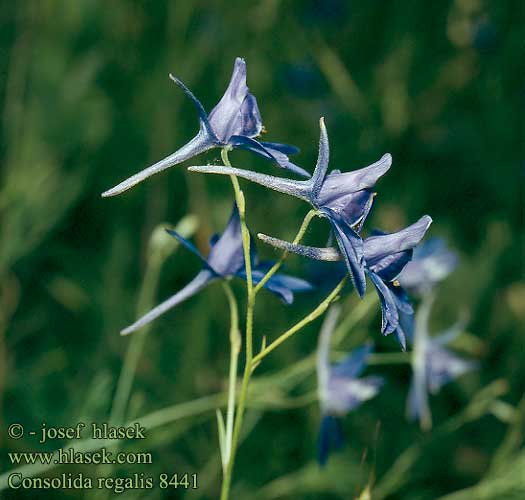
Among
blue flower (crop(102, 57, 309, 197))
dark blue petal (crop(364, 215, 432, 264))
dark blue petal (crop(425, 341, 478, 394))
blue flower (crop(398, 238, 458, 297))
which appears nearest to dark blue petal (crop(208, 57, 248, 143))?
blue flower (crop(102, 57, 309, 197))

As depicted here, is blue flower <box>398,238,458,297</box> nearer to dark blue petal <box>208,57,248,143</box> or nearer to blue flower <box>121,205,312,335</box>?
blue flower <box>121,205,312,335</box>

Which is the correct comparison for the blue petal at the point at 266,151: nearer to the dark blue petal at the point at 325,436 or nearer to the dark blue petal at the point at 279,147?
the dark blue petal at the point at 279,147

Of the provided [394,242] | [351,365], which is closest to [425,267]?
[351,365]

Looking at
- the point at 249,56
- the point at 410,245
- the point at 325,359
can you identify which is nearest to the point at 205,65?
the point at 249,56

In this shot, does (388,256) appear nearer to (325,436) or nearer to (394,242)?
(394,242)

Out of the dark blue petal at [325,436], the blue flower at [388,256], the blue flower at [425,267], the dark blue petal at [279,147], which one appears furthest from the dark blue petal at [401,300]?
the blue flower at [425,267]

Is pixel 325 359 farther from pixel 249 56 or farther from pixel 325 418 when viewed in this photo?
pixel 249 56
